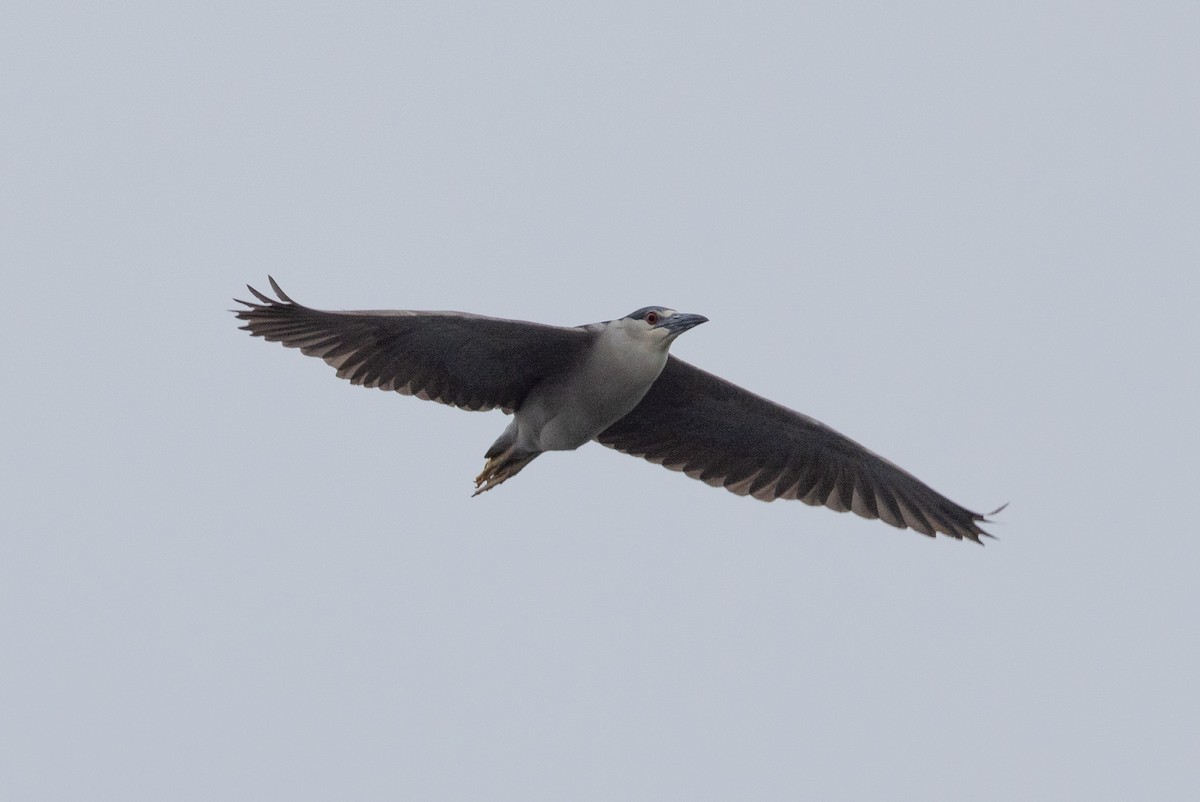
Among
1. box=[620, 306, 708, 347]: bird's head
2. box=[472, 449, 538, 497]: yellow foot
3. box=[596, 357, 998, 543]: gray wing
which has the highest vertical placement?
box=[620, 306, 708, 347]: bird's head

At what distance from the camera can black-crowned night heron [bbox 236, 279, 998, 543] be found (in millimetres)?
10633

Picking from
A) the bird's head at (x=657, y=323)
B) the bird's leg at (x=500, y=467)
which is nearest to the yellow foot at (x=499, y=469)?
the bird's leg at (x=500, y=467)

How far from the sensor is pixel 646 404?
11961 millimetres

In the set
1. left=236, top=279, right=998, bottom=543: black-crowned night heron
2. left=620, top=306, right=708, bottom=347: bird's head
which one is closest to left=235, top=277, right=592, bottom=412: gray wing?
left=236, top=279, right=998, bottom=543: black-crowned night heron

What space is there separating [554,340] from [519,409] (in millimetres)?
726

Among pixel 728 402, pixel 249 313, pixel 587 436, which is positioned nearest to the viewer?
pixel 249 313

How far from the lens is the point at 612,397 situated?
10.9 m

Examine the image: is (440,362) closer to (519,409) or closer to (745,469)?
(519,409)

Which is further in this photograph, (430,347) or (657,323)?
(430,347)

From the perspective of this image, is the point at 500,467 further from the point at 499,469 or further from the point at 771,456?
the point at 771,456

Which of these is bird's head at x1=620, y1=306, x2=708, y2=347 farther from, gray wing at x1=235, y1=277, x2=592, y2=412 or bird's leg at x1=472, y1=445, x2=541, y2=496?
bird's leg at x1=472, y1=445, x2=541, y2=496

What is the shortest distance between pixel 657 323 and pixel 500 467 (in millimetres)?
1768

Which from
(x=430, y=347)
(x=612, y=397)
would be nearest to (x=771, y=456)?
(x=612, y=397)

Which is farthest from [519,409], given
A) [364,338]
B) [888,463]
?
[888,463]
